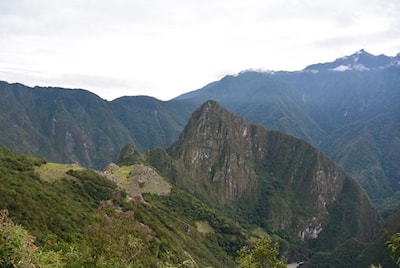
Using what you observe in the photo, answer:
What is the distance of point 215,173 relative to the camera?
198875 millimetres

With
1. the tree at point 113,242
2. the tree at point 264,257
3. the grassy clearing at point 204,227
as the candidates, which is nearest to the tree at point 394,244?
the tree at point 113,242

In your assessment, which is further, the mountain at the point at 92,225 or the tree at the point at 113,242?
the tree at the point at 113,242

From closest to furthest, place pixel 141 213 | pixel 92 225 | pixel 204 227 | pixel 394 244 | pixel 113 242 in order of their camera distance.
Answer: pixel 394 244 < pixel 113 242 < pixel 92 225 < pixel 141 213 < pixel 204 227

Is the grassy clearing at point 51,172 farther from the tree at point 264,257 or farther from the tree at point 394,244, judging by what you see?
the tree at point 394,244

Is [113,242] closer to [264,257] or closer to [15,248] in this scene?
[15,248]

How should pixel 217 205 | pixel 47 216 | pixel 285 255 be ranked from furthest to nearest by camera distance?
pixel 217 205, pixel 285 255, pixel 47 216

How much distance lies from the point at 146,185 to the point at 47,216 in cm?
7285

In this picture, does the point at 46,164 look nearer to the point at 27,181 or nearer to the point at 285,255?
the point at 27,181

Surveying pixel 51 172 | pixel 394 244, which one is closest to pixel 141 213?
pixel 51 172

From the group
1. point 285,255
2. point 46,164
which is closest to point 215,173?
point 285,255

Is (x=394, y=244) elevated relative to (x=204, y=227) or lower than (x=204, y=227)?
elevated

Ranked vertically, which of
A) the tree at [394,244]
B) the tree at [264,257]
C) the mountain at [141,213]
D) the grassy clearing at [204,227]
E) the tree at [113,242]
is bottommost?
the grassy clearing at [204,227]

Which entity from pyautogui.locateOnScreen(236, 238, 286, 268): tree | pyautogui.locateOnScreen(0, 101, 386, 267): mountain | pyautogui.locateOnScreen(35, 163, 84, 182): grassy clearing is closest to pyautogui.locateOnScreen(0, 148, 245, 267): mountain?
pyautogui.locateOnScreen(0, 101, 386, 267): mountain

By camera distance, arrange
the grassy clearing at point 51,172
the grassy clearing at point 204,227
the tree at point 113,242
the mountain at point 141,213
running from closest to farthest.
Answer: the tree at point 113,242
the mountain at point 141,213
the grassy clearing at point 51,172
the grassy clearing at point 204,227
